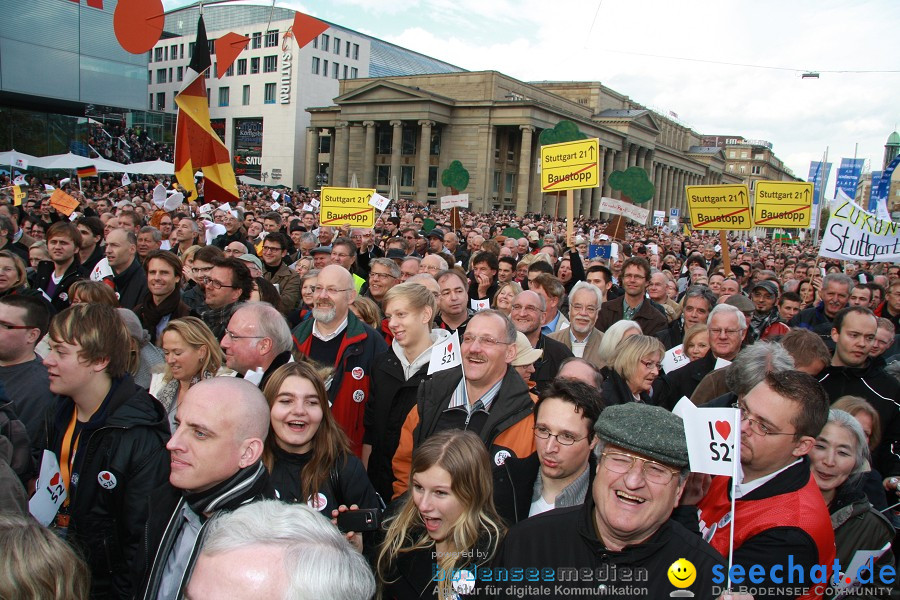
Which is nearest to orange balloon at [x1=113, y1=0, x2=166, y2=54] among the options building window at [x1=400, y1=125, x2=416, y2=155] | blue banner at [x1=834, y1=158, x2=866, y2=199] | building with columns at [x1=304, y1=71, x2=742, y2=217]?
blue banner at [x1=834, y1=158, x2=866, y2=199]

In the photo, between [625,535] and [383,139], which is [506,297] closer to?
[625,535]

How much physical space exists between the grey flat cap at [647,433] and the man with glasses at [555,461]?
0.57m

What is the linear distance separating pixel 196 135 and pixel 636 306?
901cm

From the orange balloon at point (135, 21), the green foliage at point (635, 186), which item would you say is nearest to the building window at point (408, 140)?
the green foliage at point (635, 186)

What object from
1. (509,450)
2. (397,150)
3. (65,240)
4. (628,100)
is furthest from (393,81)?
(509,450)

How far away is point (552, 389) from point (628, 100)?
9846cm

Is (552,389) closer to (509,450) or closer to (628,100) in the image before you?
(509,450)

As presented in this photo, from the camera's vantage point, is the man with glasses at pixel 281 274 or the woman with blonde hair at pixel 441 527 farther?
the man with glasses at pixel 281 274

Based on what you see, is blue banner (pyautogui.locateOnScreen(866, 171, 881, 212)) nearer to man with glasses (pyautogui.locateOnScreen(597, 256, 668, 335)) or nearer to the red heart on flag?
man with glasses (pyautogui.locateOnScreen(597, 256, 668, 335))

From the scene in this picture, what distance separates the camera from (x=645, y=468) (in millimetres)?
2312

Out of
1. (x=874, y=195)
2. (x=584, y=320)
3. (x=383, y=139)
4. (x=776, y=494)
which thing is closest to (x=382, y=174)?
(x=383, y=139)

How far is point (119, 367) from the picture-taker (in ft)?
11.0

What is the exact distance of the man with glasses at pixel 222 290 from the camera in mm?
5309

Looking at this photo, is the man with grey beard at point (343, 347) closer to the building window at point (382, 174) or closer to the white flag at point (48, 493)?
the white flag at point (48, 493)
